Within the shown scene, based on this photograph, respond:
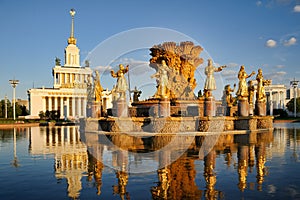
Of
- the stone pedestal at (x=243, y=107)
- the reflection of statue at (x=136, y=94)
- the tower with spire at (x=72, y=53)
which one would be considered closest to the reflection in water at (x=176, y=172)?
the stone pedestal at (x=243, y=107)

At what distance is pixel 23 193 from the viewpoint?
6.75 meters

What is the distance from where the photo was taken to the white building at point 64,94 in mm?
83188

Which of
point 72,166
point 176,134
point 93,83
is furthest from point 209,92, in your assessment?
point 72,166

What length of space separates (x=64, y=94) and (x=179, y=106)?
66910 mm

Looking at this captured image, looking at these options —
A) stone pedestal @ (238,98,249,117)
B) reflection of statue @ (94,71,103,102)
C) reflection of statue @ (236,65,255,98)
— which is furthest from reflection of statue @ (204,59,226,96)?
reflection of statue @ (94,71,103,102)

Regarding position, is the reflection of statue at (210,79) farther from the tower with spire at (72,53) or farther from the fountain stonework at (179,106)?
the tower with spire at (72,53)

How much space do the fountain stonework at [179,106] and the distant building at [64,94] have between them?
5121 cm

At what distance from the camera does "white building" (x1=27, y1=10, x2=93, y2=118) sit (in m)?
83.2

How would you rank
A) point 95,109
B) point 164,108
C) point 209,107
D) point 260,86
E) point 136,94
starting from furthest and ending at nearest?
1. point 136,94
2. point 260,86
3. point 95,109
4. point 209,107
5. point 164,108

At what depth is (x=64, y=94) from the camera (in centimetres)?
8638

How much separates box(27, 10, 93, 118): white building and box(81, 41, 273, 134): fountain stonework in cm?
5163

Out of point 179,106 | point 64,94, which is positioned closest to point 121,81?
point 179,106

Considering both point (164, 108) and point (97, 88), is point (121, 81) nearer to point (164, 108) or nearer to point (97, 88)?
point (97, 88)

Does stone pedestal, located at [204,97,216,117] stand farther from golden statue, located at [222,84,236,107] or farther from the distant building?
the distant building
